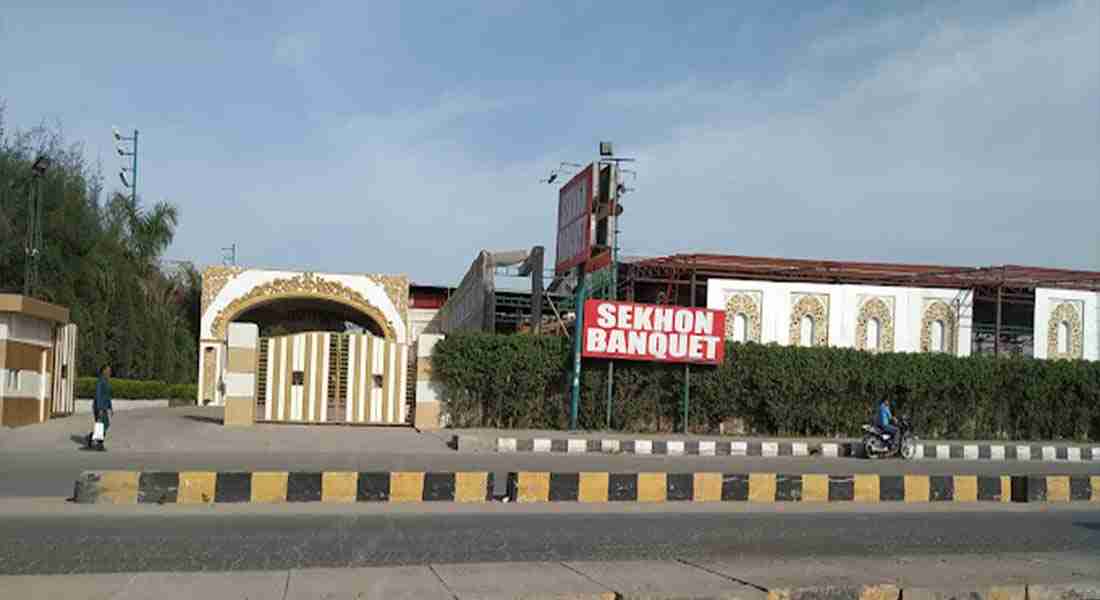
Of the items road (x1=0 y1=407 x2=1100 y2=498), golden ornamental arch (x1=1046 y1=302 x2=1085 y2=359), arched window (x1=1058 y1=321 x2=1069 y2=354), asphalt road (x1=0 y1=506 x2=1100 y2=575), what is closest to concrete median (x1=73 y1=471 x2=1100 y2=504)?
asphalt road (x1=0 y1=506 x2=1100 y2=575)

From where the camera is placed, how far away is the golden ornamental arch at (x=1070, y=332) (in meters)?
36.8

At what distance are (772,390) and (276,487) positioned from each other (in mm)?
17686

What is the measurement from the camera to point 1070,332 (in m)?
37.1

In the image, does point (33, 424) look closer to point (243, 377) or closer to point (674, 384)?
point (243, 377)

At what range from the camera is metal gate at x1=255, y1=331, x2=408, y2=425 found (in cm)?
2484

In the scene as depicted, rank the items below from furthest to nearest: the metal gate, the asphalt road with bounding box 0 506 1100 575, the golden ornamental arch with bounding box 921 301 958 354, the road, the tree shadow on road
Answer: the golden ornamental arch with bounding box 921 301 958 354
the tree shadow on road
the metal gate
the road
the asphalt road with bounding box 0 506 1100 575

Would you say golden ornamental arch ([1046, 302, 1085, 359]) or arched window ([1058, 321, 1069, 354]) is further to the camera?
arched window ([1058, 321, 1069, 354])

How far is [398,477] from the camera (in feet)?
41.0

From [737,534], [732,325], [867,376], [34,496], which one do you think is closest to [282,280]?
[732,325]

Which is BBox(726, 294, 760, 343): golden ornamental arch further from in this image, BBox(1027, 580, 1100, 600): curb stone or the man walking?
BBox(1027, 580, 1100, 600): curb stone

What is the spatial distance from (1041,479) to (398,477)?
845 cm

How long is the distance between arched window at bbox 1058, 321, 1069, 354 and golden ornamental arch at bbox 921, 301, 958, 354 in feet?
12.2

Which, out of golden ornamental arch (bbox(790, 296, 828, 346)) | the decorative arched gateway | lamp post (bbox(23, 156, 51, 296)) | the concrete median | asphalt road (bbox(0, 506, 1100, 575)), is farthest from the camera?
golden ornamental arch (bbox(790, 296, 828, 346))

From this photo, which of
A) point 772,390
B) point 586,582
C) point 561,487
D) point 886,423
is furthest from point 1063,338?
point 586,582
